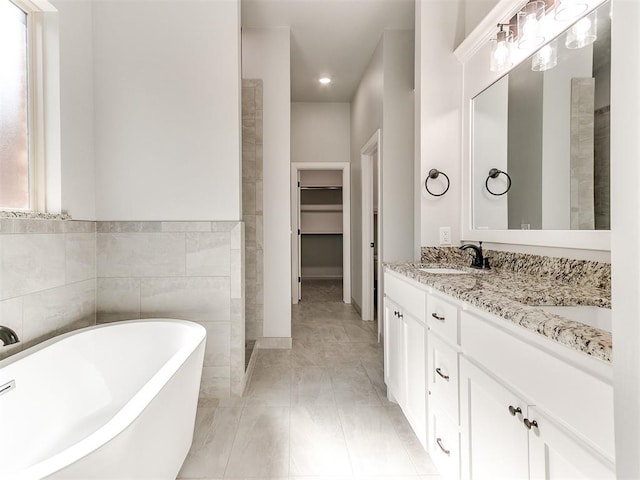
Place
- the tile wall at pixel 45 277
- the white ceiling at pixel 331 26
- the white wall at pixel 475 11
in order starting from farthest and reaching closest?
the white ceiling at pixel 331 26, the white wall at pixel 475 11, the tile wall at pixel 45 277

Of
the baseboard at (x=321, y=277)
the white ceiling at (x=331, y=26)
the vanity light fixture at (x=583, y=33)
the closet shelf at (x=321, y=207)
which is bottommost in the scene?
the baseboard at (x=321, y=277)

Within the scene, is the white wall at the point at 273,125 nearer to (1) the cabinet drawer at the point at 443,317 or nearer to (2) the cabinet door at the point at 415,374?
(2) the cabinet door at the point at 415,374

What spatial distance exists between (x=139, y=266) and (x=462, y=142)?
2314 mm

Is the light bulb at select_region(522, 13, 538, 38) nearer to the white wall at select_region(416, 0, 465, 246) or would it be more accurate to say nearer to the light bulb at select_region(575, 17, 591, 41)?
the light bulb at select_region(575, 17, 591, 41)

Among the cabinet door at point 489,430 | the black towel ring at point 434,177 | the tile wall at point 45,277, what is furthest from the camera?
the black towel ring at point 434,177

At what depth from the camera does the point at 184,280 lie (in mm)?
2391

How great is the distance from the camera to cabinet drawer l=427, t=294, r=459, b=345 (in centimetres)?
134

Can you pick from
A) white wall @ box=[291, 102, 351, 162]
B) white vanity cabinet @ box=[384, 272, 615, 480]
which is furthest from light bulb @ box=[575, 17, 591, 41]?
white wall @ box=[291, 102, 351, 162]

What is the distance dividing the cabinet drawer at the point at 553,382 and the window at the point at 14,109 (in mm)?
2200

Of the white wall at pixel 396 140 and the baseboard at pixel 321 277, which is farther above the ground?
the white wall at pixel 396 140

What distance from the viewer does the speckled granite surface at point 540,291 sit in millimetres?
761

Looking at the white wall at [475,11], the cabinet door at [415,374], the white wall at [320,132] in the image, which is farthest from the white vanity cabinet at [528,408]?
the white wall at [320,132]

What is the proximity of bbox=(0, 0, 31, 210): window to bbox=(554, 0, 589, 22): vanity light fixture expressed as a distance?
2.60m

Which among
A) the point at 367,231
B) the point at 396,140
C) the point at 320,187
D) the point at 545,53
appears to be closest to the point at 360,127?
the point at 396,140
